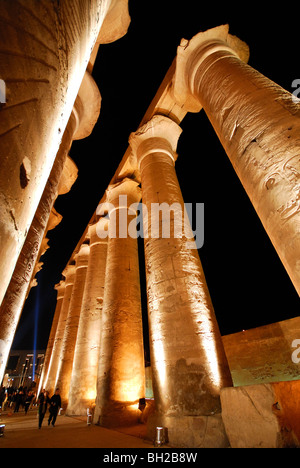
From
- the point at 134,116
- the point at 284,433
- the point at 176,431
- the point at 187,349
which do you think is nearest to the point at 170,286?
the point at 187,349

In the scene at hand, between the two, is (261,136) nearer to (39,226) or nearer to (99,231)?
(39,226)

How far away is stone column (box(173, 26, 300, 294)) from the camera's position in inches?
102

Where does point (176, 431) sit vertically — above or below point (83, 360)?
below

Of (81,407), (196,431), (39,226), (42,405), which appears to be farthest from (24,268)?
(81,407)

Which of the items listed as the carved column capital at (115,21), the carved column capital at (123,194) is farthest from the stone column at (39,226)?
the carved column capital at (123,194)

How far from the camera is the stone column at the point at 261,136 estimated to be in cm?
259

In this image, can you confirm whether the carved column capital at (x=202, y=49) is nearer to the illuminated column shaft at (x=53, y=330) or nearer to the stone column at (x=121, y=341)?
the stone column at (x=121, y=341)

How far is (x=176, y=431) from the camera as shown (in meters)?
3.78

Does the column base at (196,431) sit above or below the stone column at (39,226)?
below

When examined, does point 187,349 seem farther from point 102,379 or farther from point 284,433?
point 102,379

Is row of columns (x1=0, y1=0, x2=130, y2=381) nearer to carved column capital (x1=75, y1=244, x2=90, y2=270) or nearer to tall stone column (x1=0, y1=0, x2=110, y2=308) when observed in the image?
tall stone column (x1=0, y1=0, x2=110, y2=308)

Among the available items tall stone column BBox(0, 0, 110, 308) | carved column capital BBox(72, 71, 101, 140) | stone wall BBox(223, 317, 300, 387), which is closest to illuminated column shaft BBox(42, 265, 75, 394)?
stone wall BBox(223, 317, 300, 387)

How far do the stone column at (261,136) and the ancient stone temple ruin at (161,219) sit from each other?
0.06 feet
